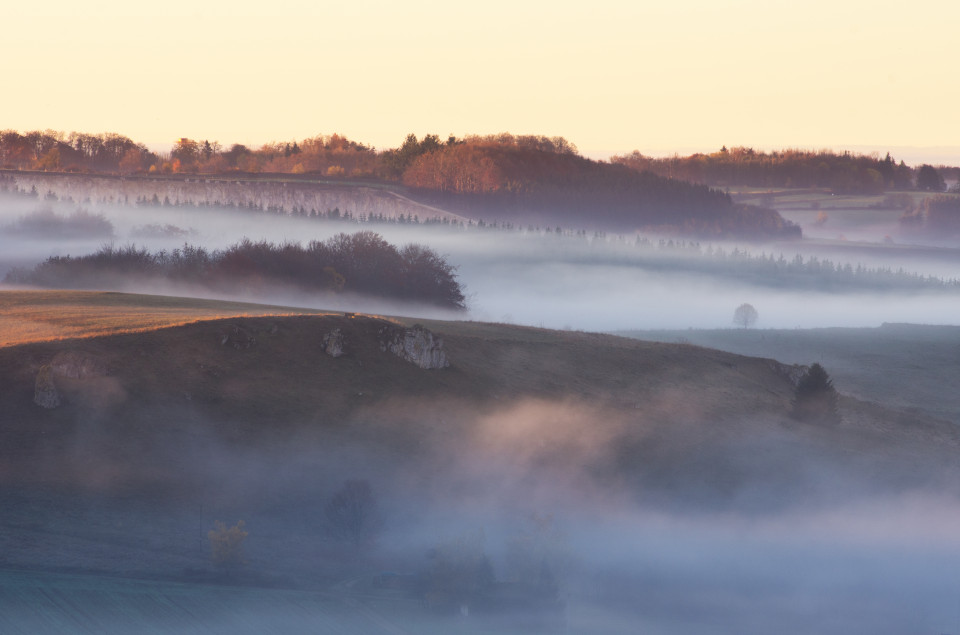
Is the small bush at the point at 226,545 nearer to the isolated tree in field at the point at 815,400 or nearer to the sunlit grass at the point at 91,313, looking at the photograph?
the sunlit grass at the point at 91,313

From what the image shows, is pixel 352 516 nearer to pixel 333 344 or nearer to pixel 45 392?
pixel 45 392

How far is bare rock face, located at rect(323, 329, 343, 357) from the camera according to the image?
72875 mm

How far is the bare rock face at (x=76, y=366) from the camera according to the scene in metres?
62.2

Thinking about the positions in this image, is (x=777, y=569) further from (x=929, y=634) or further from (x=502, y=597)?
(x=502, y=597)

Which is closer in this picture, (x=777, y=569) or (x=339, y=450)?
(x=777, y=569)

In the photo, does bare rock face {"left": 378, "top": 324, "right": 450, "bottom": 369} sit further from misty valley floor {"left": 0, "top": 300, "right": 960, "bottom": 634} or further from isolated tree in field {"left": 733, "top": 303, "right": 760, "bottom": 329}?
isolated tree in field {"left": 733, "top": 303, "right": 760, "bottom": 329}

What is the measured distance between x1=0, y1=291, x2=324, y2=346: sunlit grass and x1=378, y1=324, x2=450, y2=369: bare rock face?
346 inches

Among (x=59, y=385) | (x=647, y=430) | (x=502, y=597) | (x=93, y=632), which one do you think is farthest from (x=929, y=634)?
(x=59, y=385)

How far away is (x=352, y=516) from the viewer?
5666 centimetres

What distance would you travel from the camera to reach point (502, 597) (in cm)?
5391

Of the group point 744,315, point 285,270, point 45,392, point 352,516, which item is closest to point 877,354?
point 744,315

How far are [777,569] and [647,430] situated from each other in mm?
18435

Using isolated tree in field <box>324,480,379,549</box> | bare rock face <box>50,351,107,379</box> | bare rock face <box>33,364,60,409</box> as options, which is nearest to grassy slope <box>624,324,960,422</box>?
isolated tree in field <box>324,480,379,549</box>

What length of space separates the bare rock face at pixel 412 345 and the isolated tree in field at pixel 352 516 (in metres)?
18.0
